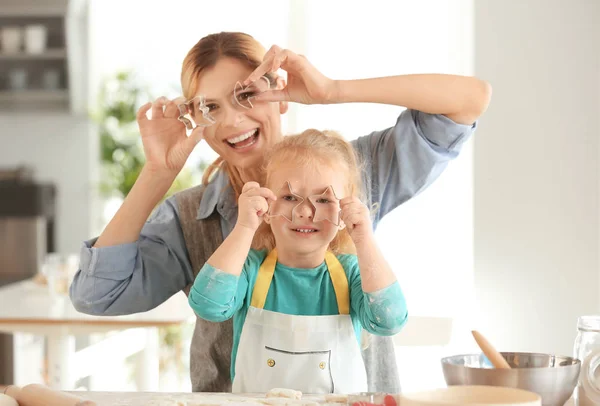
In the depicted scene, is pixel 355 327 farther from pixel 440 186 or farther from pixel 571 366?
pixel 440 186

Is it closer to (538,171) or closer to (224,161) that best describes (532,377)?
(224,161)

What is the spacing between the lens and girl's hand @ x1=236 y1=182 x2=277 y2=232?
122cm

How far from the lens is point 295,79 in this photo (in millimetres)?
1364

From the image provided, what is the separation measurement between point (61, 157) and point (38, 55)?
0.65m

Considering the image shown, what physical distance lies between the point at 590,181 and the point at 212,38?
6.31 ft

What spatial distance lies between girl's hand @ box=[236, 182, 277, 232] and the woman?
198mm

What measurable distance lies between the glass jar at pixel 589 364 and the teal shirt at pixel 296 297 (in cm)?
32

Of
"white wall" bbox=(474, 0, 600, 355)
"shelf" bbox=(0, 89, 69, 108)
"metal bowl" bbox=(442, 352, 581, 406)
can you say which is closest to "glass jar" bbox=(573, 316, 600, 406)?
"metal bowl" bbox=(442, 352, 581, 406)

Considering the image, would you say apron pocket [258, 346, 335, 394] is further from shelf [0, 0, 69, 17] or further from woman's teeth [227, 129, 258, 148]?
shelf [0, 0, 69, 17]

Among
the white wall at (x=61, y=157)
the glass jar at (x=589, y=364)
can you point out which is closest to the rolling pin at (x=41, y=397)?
the glass jar at (x=589, y=364)

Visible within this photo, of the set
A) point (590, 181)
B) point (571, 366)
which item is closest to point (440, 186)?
point (590, 181)

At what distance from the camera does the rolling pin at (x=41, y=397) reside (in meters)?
0.94

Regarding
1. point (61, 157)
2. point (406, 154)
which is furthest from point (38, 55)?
point (406, 154)

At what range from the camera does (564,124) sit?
9.65 ft
